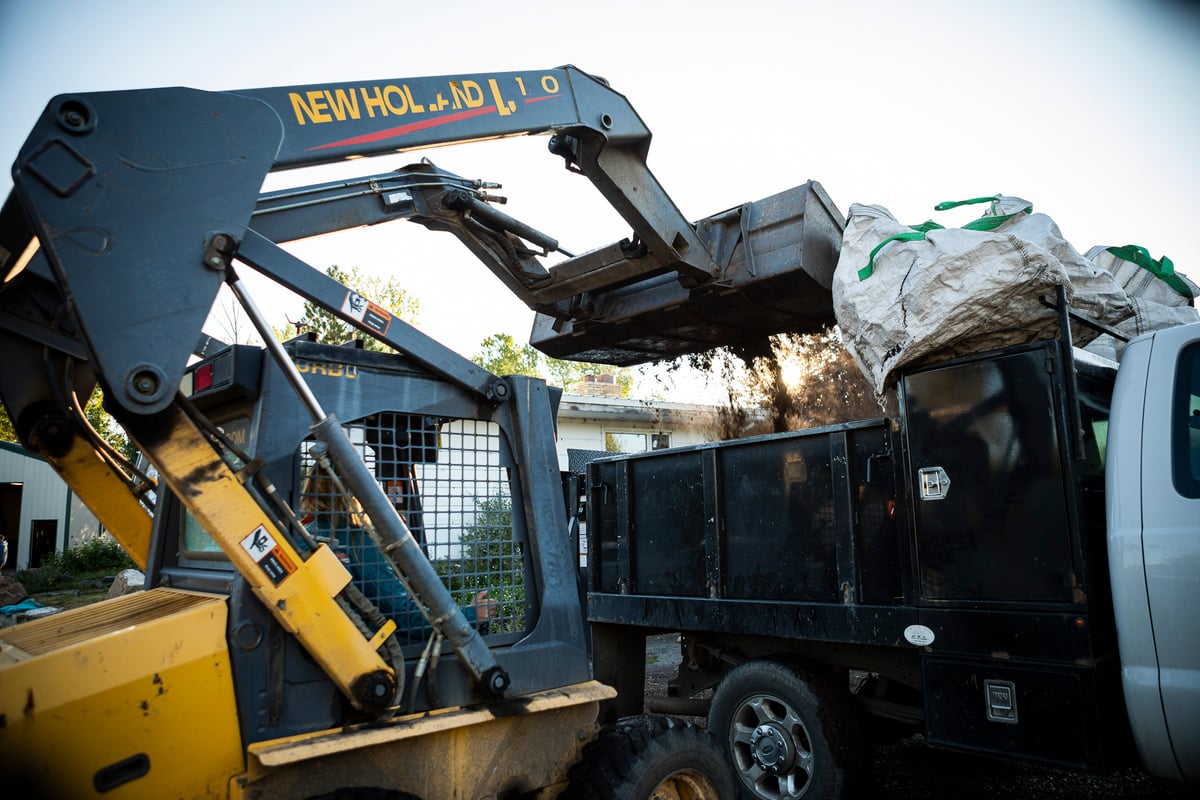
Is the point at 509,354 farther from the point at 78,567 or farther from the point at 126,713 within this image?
the point at 126,713

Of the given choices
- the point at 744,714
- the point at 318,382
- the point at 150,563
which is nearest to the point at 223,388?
the point at 318,382

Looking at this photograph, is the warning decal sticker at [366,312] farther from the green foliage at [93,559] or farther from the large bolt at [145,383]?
the green foliage at [93,559]

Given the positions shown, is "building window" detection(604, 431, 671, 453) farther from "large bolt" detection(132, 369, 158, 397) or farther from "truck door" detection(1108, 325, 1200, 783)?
"large bolt" detection(132, 369, 158, 397)

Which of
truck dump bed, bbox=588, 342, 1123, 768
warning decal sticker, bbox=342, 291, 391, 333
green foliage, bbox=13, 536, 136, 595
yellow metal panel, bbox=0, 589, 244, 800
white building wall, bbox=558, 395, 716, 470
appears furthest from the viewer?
white building wall, bbox=558, 395, 716, 470

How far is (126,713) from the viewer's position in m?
2.27

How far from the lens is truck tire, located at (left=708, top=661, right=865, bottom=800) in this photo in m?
4.40

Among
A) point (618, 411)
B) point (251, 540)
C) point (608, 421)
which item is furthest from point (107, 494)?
point (608, 421)

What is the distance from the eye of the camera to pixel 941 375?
4.13 m

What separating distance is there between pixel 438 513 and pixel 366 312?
78 centimetres

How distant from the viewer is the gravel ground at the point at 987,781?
4.79m

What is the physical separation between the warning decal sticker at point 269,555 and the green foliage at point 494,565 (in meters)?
0.73

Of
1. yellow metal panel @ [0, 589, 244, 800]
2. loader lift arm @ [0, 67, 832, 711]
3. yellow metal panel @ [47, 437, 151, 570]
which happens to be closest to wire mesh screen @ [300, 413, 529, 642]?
loader lift arm @ [0, 67, 832, 711]

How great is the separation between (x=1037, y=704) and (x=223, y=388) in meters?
3.51

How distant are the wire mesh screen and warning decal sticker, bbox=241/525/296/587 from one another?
1.06 ft
